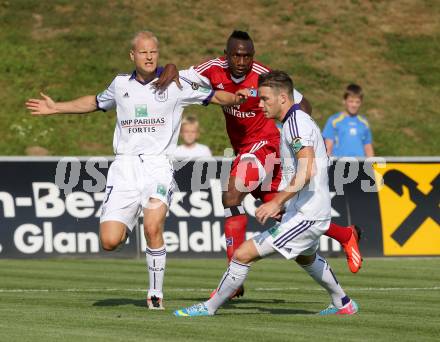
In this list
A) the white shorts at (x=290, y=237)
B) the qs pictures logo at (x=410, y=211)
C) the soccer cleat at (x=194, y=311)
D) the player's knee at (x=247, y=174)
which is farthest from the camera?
the qs pictures logo at (x=410, y=211)

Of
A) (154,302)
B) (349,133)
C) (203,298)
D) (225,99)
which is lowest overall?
(203,298)

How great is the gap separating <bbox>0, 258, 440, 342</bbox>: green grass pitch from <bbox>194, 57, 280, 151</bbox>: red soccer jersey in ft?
5.75

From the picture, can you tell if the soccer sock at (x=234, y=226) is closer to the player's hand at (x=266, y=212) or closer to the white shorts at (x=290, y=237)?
the white shorts at (x=290, y=237)

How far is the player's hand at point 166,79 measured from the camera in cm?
1170

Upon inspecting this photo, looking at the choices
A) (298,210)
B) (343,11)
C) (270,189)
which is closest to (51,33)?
(343,11)

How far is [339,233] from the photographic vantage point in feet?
38.0

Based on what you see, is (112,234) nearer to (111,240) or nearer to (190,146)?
(111,240)

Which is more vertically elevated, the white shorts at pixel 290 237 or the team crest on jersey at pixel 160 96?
the team crest on jersey at pixel 160 96

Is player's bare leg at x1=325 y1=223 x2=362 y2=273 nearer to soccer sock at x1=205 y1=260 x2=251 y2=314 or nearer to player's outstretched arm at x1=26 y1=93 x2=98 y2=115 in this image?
soccer sock at x1=205 y1=260 x2=251 y2=314

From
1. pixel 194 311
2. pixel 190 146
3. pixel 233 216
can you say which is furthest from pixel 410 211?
pixel 194 311

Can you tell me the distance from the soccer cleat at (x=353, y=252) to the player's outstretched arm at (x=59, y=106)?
2.81 meters

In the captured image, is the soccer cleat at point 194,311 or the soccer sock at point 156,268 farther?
the soccer sock at point 156,268

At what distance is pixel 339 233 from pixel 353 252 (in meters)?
0.23

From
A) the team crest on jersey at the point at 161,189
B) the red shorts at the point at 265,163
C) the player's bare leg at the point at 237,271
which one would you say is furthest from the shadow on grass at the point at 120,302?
the red shorts at the point at 265,163
